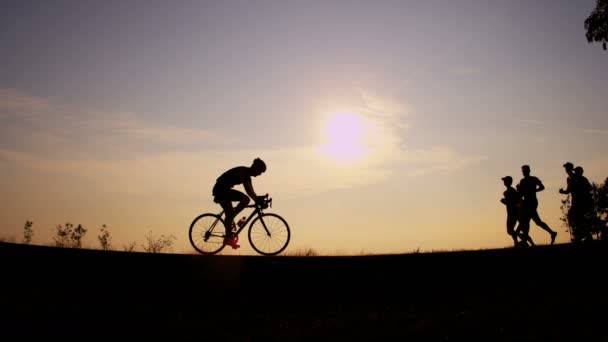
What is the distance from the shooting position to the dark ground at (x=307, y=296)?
5.71m

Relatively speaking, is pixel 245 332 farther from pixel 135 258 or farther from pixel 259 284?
pixel 135 258

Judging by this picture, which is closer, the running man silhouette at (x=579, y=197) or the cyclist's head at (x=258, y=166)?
the cyclist's head at (x=258, y=166)

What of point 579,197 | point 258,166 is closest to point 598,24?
point 579,197

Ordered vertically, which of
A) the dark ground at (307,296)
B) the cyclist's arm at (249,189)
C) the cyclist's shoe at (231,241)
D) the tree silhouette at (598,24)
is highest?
the tree silhouette at (598,24)

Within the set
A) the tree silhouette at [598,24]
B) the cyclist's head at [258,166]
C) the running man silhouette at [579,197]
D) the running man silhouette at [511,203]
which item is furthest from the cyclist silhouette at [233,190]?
the tree silhouette at [598,24]

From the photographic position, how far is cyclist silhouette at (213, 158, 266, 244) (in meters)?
11.3

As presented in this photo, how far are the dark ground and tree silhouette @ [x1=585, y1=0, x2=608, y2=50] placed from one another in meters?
14.1

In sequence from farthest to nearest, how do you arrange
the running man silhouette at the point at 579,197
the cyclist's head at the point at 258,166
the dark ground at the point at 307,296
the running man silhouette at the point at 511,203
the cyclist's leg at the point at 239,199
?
the running man silhouette at the point at 511,203
the running man silhouette at the point at 579,197
the cyclist's leg at the point at 239,199
the cyclist's head at the point at 258,166
the dark ground at the point at 307,296

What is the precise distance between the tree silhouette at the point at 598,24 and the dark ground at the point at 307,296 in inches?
554

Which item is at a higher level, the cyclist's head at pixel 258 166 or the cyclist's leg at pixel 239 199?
the cyclist's head at pixel 258 166

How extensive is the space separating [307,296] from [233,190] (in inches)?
183

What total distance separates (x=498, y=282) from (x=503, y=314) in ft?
6.92

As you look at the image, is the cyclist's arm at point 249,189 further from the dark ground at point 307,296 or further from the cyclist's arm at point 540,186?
the cyclist's arm at point 540,186

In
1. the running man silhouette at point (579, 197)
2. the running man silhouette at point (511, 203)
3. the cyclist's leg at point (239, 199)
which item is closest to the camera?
the cyclist's leg at point (239, 199)
